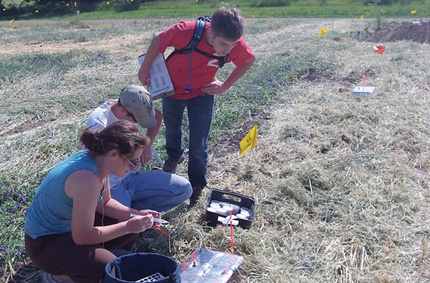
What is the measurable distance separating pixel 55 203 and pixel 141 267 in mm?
598

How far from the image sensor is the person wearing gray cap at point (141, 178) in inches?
129

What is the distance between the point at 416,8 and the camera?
2384 cm

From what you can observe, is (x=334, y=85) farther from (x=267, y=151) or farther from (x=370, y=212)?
(x=370, y=212)

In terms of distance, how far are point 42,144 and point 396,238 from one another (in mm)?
3697

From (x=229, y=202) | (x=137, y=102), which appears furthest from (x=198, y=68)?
(x=229, y=202)

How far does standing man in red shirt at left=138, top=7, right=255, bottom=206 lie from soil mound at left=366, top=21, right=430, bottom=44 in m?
11.6

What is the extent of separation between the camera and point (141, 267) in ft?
8.43

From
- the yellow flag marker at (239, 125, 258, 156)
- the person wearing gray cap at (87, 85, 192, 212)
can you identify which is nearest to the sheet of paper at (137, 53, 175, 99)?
the person wearing gray cap at (87, 85, 192, 212)

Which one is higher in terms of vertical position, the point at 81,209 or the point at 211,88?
the point at 211,88

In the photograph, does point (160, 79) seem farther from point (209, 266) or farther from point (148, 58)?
point (209, 266)

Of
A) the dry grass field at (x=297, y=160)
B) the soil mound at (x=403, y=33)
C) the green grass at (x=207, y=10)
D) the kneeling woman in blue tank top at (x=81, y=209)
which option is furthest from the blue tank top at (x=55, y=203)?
the green grass at (x=207, y=10)

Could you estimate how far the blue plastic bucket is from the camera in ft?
8.16

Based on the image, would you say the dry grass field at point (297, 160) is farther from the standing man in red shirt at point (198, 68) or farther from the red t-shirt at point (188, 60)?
the red t-shirt at point (188, 60)

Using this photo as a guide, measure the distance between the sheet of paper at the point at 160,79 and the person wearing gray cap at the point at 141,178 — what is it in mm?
205
